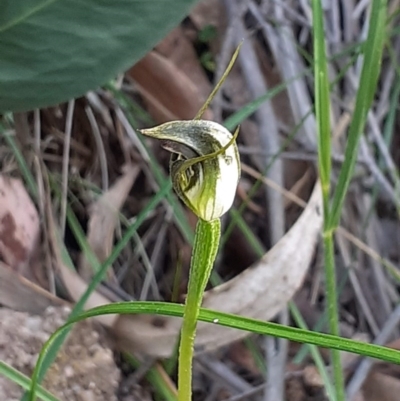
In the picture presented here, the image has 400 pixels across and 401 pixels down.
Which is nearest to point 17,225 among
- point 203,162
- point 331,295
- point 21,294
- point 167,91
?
point 21,294

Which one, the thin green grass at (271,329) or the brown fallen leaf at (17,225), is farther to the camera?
Answer: the brown fallen leaf at (17,225)

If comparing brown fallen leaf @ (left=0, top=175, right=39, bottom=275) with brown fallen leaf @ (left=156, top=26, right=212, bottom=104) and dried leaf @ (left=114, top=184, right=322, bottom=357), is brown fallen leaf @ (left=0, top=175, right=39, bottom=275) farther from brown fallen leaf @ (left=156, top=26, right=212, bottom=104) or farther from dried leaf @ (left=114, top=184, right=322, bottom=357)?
brown fallen leaf @ (left=156, top=26, right=212, bottom=104)

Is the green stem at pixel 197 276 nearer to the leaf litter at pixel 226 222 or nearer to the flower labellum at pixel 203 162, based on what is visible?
the flower labellum at pixel 203 162

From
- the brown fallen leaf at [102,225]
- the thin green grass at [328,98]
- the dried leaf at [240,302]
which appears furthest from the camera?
the brown fallen leaf at [102,225]

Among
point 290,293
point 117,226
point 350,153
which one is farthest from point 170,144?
point 117,226

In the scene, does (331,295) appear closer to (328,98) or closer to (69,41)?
(328,98)

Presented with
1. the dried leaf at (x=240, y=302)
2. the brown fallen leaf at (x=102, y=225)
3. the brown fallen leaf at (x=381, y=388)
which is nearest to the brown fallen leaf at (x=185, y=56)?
the brown fallen leaf at (x=102, y=225)

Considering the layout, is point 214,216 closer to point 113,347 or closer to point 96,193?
point 113,347
